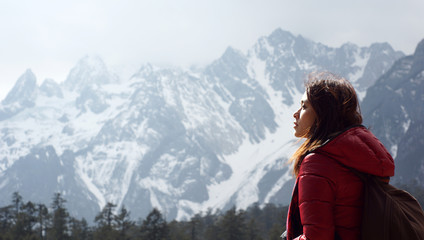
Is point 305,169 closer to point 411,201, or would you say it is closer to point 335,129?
point 335,129

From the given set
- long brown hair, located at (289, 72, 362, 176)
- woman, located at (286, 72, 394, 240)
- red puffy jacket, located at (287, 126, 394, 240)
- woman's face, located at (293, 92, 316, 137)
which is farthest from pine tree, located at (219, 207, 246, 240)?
red puffy jacket, located at (287, 126, 394, 240)

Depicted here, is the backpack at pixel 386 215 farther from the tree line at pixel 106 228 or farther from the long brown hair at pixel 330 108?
the tree line at pixel 106 228

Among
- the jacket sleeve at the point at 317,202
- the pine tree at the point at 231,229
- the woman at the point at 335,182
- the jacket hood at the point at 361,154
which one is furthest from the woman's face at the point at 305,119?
the pine tree at the point at 231,229

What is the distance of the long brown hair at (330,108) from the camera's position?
11.4ft

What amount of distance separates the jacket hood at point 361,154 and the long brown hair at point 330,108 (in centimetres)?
26

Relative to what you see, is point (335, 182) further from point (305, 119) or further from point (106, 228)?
point (106, 228)

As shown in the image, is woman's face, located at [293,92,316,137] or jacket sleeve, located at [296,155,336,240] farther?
woman's face, located at [293,92,316,137]

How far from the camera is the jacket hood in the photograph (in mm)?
3062

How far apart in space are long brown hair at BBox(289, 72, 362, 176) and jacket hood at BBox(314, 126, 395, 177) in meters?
0.26

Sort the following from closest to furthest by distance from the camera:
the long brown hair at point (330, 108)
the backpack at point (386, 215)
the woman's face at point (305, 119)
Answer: the backpack at point (386, 215)
the long brown hair at point (330, 108)
the woman's face at point (305, 119)

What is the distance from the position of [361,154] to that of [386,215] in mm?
464

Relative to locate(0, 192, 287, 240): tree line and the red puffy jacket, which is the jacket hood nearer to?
the red puffy jacket

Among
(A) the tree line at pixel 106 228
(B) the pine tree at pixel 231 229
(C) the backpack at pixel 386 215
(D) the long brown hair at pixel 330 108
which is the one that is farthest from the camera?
(B) the pine tree at pixel 231 229

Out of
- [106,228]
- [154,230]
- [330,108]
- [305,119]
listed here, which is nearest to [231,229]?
[154,230]
